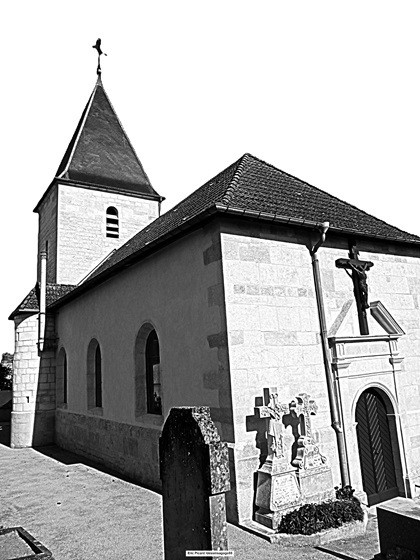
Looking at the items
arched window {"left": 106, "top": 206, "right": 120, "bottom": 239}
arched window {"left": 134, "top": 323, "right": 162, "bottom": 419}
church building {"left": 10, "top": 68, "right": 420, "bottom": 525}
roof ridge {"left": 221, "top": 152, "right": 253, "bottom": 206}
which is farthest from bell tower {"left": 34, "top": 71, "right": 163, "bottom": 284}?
roof ridge {"left": 221, "top": 152, "right": 253, "bottom": 206}

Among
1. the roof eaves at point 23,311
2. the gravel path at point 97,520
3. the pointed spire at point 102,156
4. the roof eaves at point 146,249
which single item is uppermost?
the pointed spire at point 102,156

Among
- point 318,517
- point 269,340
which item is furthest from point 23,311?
point 318,517

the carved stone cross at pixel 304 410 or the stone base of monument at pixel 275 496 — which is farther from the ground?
the carved stone cross at pixel 304 410

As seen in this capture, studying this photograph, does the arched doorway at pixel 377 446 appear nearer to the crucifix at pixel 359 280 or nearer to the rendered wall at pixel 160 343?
the crucifix at pixel 359 280

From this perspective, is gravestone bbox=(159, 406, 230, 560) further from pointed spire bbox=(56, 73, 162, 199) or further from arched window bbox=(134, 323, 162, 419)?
pointed spire bbox=(56, 73, 162, 199)

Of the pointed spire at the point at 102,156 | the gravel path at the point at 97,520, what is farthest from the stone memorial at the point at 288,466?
the pointed spire at the point at 102,156

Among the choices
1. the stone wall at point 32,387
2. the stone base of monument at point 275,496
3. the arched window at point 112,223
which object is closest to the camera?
the stone base of monument at point 275,496

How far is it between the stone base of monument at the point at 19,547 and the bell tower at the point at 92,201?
13413 mm

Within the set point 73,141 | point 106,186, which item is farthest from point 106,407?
point 73,141

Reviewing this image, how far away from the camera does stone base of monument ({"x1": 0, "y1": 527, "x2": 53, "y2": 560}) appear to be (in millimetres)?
4445

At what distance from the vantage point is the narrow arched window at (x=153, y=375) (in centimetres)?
938

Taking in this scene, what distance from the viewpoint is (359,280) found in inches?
341

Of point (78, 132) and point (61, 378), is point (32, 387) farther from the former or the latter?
point (78, 132)

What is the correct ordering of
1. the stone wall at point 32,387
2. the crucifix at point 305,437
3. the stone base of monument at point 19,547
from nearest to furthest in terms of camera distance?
the stone base of monument at point 19,547
the crucifix at point 305,437
the stone wall at point 32,387
